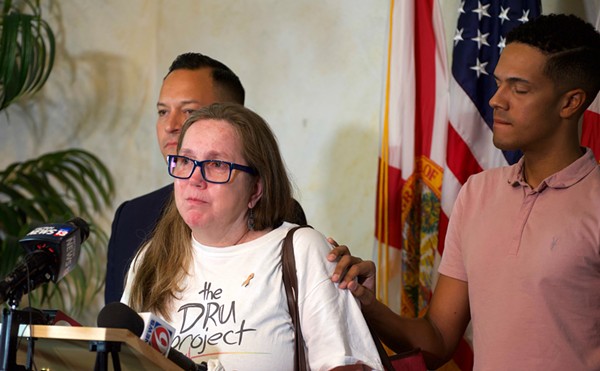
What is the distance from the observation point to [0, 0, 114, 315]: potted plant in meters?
4.19

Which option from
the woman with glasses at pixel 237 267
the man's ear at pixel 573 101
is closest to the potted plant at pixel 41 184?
the woman with glasses at pixel 237 267

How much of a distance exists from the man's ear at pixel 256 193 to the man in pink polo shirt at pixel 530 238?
264 millimetres

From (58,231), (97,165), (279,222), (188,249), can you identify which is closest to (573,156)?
(279,222)

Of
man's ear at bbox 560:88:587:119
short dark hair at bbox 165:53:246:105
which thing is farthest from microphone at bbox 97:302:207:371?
short dark hair at bbox 165:53:246:105

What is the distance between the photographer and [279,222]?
7.85ft

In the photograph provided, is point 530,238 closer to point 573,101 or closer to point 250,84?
point 573,101

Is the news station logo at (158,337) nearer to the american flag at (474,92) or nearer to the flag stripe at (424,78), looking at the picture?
the american flag at (474,92)

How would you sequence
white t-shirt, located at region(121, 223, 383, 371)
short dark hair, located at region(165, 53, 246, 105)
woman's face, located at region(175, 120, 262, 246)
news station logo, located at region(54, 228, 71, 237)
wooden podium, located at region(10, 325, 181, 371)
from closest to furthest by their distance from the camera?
wooden podium, located at region(10, 325, 181, 371), news station logo, located at region(54, 228, 71, 237), white t-shirt, located at region(121, 223, 383, 371), woman's face, located at region(175, 120, 262, 246), short dark hair, located at region(165, 53, 246, 105)

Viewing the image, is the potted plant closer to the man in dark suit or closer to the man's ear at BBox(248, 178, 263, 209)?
the man in dark suit

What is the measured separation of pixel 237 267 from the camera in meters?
2.25

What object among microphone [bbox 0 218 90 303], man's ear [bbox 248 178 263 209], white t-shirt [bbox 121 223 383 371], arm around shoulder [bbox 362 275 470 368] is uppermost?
man's ear [bbox 248 178 263 209]

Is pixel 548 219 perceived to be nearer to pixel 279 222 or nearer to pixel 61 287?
pixel 279 222

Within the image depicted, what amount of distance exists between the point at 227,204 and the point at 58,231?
545 mm

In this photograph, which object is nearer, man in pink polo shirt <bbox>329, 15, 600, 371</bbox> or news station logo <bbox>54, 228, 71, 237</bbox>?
news station logo <bbox>54, 228, 71, 237</bbox>
